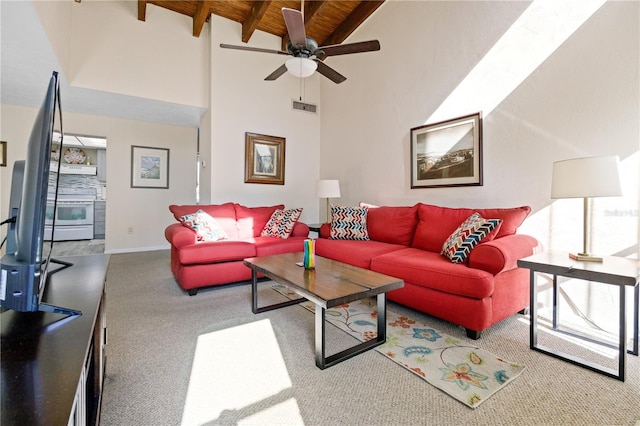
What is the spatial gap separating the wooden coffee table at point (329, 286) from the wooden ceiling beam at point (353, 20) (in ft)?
12.0

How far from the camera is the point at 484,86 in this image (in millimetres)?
2947

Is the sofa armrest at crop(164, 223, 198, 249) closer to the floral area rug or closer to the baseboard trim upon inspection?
the floral area rug

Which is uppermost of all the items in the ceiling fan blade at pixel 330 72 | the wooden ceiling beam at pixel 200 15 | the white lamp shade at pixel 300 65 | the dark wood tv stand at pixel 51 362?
the wooden ceiling beam at pixel 200 15

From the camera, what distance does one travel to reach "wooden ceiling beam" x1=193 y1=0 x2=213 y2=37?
3.86 m

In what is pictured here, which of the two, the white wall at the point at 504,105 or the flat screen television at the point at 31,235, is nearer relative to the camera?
the flat screen television at the point at 31,235

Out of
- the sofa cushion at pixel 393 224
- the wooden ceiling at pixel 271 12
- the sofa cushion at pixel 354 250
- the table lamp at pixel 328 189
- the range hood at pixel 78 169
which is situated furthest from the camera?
the range hood at pixel 78 169

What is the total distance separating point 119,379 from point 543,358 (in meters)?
2.45

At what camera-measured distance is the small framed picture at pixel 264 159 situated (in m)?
4.59

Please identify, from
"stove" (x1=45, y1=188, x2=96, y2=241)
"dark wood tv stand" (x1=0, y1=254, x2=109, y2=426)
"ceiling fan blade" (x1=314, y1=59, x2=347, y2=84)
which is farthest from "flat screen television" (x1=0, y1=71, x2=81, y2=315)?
"stove" (x1=45, y1=188, x2=96, y2=241)

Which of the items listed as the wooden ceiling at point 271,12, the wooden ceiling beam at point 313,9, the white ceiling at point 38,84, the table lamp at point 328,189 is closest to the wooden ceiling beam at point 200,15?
the wooden ceiling at point 271,12

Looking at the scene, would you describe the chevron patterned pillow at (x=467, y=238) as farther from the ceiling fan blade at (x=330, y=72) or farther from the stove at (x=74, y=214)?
the stove at (x=74, y=214)

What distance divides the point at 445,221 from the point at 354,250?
93 centimetres

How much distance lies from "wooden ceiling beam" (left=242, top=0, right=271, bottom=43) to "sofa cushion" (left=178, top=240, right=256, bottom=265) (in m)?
3.02

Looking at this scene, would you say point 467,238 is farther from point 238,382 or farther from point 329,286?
point 238,382
